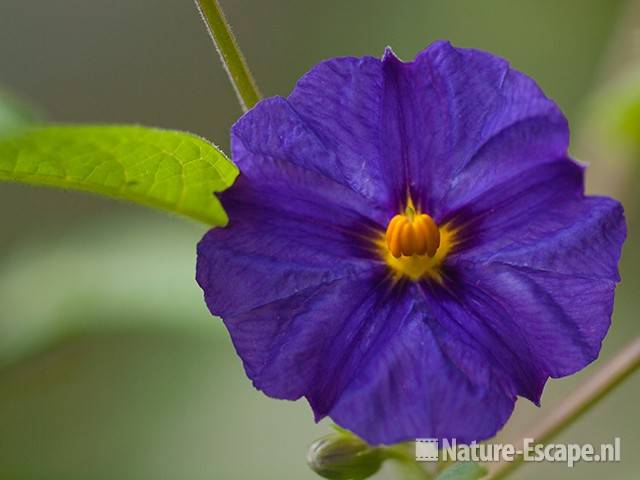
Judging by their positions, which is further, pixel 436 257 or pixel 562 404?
pixel 562 404

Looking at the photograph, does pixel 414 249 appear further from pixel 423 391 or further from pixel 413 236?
pixel 423 391

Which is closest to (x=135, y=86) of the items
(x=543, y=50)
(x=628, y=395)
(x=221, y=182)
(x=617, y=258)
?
(x=543, y=50)

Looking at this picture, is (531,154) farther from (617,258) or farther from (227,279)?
(227,279)

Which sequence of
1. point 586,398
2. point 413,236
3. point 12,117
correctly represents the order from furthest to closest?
point 586,398 → point 413,236 → point 12,117

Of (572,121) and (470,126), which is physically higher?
(470,126)

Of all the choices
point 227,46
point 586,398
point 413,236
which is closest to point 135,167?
point 227,46

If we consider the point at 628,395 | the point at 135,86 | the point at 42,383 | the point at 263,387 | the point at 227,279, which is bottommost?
the point at 628,395
